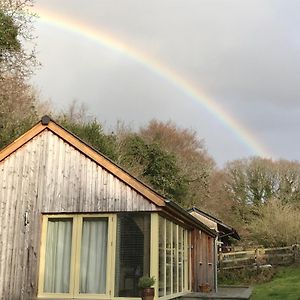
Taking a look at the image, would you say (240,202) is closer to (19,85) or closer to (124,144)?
(124,144)

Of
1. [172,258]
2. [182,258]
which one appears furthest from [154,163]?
[172,258]

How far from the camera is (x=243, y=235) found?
32.6m

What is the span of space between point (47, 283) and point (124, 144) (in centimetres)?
1812

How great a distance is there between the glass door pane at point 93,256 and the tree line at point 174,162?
6.10ft

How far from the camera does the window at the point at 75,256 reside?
1005 cm

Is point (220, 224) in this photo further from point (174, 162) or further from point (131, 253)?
point (131, 253)

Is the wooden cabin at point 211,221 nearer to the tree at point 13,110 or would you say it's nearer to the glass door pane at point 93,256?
the tree at point 13,110

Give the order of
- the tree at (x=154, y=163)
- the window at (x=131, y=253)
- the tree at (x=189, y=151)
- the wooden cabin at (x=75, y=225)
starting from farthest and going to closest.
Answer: the tree at (x=189, y=151)
the tree at (x=154, y=163)
the wooden cabin at (x=75, y=225)
the window at (x=131, y=253)

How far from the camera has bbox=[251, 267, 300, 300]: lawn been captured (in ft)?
51.6

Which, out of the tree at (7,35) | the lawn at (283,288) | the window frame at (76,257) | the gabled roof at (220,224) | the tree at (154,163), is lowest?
the lawn at (283,288)

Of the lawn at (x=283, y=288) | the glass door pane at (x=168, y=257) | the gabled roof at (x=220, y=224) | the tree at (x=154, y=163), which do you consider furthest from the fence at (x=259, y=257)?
the glass door pane at (x=168, y=257)

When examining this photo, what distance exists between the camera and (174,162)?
28.6 m

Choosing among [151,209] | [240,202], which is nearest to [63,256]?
[151,209]

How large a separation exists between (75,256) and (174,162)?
61.4ft
